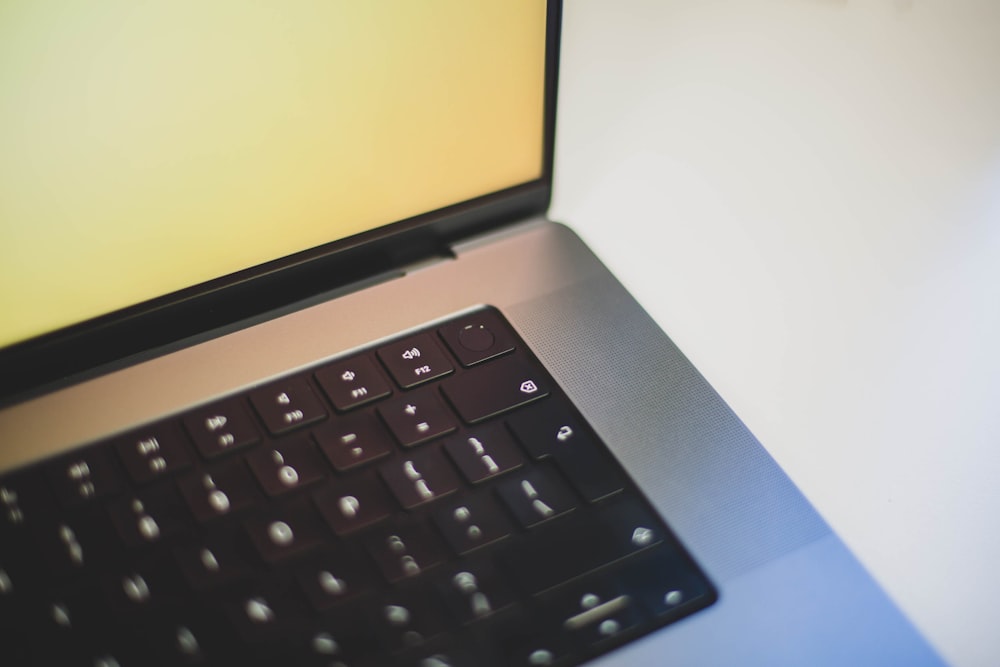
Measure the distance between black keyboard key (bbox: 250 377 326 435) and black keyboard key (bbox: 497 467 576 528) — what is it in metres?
0.08

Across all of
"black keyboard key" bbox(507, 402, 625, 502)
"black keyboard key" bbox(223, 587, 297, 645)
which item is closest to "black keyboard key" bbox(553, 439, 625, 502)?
"black keyboard key" bbox(507, 402, 625, 502)

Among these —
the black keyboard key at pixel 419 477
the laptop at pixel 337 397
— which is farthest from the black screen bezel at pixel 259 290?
the black keyboard key at pixel 419 477

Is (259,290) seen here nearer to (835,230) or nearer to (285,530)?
(285,530)

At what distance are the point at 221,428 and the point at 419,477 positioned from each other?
0.08 metres

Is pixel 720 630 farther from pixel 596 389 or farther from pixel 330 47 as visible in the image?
pixel 330 47

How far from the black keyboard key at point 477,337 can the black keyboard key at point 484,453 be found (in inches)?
1.4

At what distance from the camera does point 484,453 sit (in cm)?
35

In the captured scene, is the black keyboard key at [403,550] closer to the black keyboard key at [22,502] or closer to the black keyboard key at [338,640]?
the black keyboard key at [338,640]

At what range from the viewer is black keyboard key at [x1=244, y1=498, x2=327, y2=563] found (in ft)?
1.06

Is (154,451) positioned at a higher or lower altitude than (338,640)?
higher

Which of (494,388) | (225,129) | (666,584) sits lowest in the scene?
(666,584)

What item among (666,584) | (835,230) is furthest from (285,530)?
(835,230)

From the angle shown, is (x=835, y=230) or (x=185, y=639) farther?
(x=835, y=230)

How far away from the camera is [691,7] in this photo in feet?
1.68
